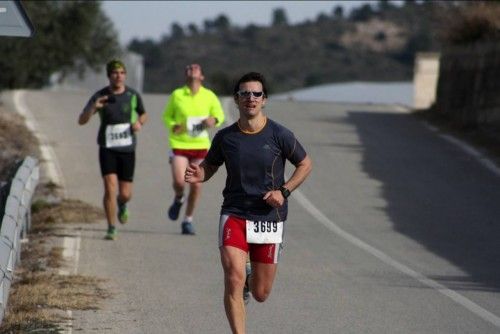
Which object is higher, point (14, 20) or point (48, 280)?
point (14, 20)

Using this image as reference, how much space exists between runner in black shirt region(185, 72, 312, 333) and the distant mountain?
280 ft

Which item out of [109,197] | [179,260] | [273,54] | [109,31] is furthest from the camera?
[273,54]

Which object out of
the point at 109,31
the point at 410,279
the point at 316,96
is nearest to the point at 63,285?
the point at 410,279

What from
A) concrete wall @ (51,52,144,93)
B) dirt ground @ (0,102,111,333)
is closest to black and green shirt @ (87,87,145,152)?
dirt ground @ (0,102,111,333)

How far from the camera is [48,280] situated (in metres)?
12.1

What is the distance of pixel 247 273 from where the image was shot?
367 inches

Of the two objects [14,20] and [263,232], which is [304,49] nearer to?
[14,20]

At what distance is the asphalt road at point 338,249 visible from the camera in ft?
34.9

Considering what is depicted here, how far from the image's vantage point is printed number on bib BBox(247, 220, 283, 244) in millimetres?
8945

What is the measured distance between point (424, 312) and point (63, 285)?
3035 mm

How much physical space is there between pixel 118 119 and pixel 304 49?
337ft

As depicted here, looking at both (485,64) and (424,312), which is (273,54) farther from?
(424,312)

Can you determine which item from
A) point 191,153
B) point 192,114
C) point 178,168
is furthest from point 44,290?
point 192,114

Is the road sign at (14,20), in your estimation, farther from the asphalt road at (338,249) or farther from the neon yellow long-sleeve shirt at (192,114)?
the neon yellow long-sleeve shirt at (192,114)
